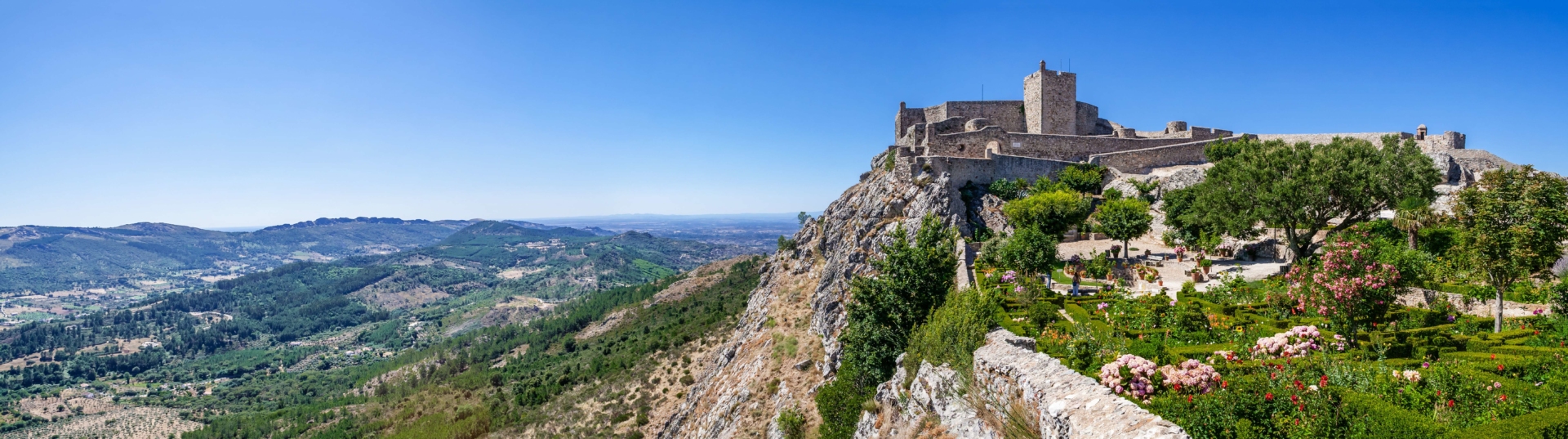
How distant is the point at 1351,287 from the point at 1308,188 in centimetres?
1526

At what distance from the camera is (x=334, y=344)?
7259 inches

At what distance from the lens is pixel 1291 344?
11.9 metres

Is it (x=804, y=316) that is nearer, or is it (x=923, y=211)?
(x=923, y=211)

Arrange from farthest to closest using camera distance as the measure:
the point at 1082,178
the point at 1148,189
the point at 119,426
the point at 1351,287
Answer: the point at 119,426
the point at 1082,178
the point at 1148,189
the point at 1351,287

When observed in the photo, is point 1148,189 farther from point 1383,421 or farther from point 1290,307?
point 1383,421

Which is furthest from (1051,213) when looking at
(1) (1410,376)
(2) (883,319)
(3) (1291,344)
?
(1) (1410,376)

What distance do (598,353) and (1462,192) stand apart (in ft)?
210

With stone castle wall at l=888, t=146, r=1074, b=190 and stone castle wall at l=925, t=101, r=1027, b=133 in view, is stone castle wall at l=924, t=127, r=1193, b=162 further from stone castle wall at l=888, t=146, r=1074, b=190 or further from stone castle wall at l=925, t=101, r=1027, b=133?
stone castle wall at l=925, t=101, r=1027, b=133

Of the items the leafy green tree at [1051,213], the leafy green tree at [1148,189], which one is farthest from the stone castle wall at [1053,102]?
the leafy green tree at [1051,213]

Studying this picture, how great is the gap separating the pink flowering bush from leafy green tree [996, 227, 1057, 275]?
10.3 metres

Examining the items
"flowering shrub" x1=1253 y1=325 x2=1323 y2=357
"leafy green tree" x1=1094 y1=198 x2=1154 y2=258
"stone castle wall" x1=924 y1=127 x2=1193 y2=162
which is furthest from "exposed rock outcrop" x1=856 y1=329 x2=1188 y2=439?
"stone castle wall" x1=924 y1=127 x2=1193 y2=162

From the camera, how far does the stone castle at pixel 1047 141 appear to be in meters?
39.8

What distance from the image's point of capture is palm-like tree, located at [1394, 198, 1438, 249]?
81.3 feet

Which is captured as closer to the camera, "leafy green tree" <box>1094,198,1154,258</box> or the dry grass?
"leafy green tree" <box>1094,198,1154,258</box>
